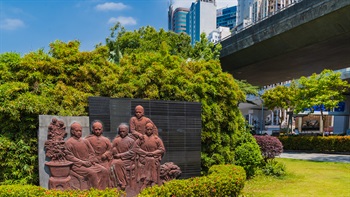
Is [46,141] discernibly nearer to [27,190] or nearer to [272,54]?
[27,190]

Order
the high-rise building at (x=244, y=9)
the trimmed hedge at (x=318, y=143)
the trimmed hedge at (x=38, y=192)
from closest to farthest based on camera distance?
the trimmed hedge at (x=38, y=192)
the trimmed hedge at (x=318, y=143)
the high-rise building at (x=244, y=9)

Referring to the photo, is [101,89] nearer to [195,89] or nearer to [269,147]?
[195,89]

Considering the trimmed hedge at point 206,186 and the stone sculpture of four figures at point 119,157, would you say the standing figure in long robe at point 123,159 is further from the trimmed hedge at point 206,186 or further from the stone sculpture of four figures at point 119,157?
the trimmed hedge at point 206,186

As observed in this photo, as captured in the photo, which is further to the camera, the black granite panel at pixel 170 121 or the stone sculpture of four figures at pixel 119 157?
the black granite panel at pixel 170 121

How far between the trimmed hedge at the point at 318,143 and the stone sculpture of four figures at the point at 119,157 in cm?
Answer: 1462

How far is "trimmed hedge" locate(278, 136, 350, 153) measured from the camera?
57.1 feet

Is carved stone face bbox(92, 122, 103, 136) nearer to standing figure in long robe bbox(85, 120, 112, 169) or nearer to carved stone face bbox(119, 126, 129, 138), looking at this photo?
standing figure in long robe bbox(85, 120, 112, 169)

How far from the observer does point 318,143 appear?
1842 cm


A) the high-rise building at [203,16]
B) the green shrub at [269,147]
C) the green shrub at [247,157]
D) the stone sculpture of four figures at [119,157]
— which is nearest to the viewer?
the stone sculpture of four figures at [119,157]

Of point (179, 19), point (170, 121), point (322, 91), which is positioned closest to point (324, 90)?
point (322, 91)

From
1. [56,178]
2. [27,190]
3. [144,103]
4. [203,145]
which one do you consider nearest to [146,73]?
[144,103]

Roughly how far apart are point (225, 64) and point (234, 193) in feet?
51.6

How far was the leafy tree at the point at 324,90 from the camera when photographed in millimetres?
16625

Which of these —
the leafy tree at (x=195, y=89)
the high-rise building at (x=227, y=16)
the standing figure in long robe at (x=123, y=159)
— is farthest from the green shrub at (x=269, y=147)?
the high-rise building at (x=227, y=16)
